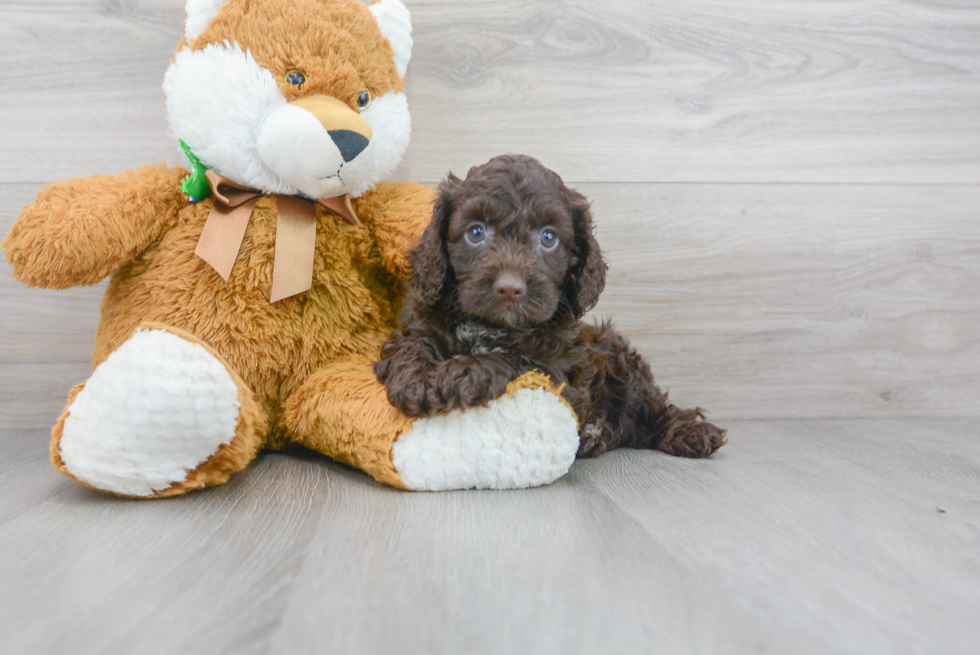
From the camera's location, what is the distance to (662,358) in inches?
81.5

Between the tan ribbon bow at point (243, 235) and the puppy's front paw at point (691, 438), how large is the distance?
971 mm

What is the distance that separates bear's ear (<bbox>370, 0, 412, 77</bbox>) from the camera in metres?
1.59

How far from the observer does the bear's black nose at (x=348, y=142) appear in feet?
4.65

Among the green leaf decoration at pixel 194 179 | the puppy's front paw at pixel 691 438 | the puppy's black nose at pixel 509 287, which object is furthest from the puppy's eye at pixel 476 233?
the puppy's front paw at pixel 691 438

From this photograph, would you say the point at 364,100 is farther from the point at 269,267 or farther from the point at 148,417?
the point at 148,417

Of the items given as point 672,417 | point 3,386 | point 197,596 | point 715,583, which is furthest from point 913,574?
point 3,386

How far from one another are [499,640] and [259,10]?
133 centimetres

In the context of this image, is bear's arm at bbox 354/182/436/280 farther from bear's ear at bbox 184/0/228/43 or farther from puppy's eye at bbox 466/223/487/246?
bear's ear at bbox 184/0/228/43

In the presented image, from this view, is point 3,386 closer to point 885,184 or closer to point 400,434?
point 400,434

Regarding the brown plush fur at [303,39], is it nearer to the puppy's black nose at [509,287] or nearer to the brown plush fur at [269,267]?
the brown plush fur at [269,267]

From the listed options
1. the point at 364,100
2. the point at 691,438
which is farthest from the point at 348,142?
the point at 691,438

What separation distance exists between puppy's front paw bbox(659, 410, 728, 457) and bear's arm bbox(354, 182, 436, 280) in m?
0.78

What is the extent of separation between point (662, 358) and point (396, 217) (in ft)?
3.12

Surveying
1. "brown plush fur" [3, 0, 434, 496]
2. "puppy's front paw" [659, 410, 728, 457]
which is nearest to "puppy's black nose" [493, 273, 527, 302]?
"brown plush fur" [3, 0, 434, 496]
